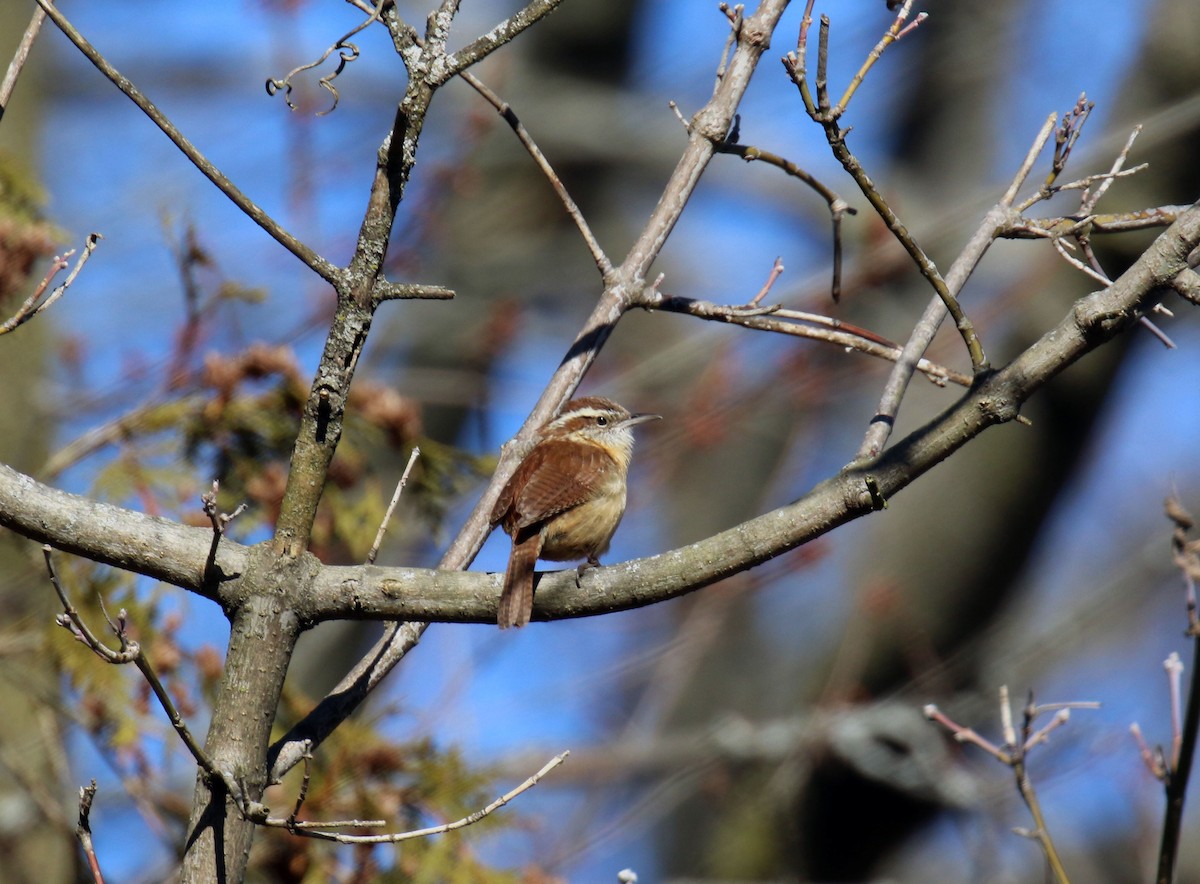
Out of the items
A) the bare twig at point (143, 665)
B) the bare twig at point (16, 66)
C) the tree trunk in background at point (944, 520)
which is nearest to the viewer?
the bare twig at point (143, 665)

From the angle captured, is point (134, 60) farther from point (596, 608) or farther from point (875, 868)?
point (596, 608)

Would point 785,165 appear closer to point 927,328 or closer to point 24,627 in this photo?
point 927,328

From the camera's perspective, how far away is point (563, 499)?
12.7 feet

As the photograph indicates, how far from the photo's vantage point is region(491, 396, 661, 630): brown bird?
3656 mm

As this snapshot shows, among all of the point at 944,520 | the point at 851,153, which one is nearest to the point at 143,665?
the point at 851,153

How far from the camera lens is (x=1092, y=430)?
7.95 metres

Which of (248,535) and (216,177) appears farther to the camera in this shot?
(248,535)

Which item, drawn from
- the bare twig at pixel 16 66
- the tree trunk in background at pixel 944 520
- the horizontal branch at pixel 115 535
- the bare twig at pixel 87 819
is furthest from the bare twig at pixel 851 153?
the tree trunk in background at pixel 944 520

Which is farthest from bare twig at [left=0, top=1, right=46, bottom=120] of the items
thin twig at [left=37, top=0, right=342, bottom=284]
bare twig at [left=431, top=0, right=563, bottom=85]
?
bare twig at [left=431, top=0, right=563, bottom=85]

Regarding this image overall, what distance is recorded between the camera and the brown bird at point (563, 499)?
366cm

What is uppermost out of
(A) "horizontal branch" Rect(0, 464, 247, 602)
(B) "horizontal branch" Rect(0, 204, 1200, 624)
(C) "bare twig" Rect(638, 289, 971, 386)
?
(C) "bare twig" Rect(638, 289, 971, 386)

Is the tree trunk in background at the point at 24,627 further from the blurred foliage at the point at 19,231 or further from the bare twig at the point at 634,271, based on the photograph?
the bare twig at the point at 634,271

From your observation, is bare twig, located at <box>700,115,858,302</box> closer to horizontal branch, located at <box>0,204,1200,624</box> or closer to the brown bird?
Result: the brown bird

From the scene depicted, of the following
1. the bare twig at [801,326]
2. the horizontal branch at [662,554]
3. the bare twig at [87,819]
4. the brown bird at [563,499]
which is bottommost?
the bare twig at [87,819]
